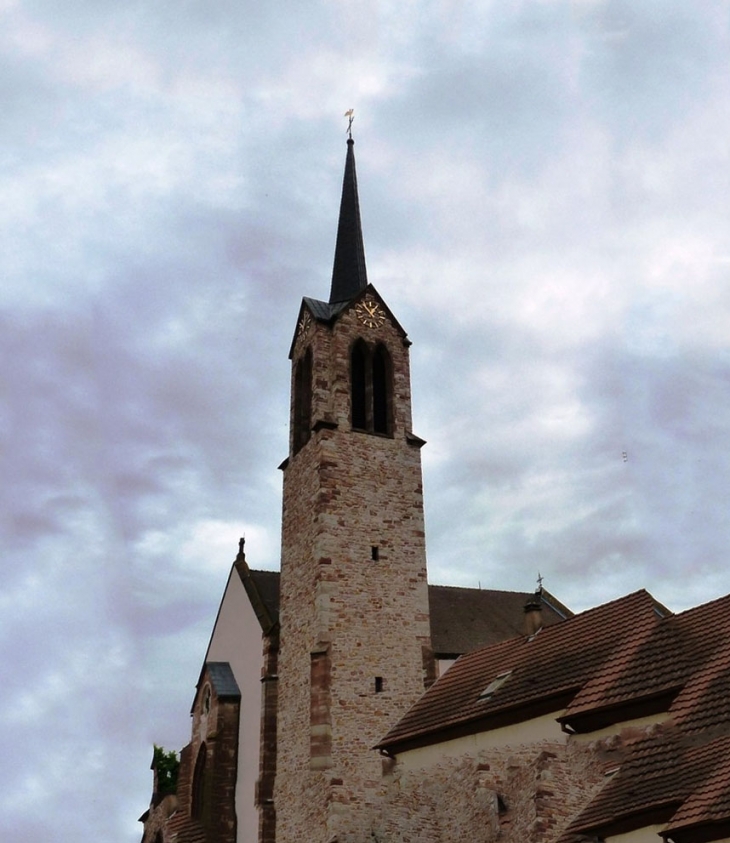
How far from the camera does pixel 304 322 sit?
96.9 ft

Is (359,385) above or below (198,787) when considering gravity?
above

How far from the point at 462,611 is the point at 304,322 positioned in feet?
29.9

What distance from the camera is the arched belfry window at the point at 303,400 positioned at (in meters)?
28.1

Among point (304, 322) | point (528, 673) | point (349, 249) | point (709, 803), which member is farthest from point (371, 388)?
point (709, 803)

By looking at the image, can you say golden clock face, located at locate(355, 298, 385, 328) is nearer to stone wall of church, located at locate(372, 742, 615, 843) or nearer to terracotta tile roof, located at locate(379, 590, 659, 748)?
terracotta tile roof, located at locate(379, 590, 659, 748)

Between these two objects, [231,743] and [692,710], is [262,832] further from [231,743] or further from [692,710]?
[692,710]

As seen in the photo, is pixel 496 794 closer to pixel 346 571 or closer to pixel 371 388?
pixel 346 571

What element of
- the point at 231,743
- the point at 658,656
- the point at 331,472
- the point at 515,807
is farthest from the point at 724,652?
the point at 231,743

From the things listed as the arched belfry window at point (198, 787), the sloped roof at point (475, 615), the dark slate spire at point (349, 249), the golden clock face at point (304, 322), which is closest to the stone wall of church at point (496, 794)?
the sloped roof at point (475, 615)

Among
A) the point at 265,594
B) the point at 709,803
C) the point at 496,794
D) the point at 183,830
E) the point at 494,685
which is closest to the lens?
the point at 709,803

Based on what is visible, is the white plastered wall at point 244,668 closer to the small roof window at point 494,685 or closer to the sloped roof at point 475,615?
the sloped roof at point 475,615

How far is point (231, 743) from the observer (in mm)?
27500

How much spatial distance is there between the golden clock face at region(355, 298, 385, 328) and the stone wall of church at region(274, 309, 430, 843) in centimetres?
54

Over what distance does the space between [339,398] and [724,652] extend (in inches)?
517
